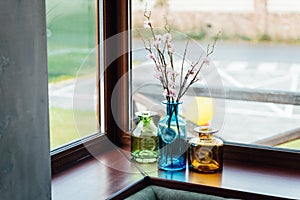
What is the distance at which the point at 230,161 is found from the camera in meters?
2.26

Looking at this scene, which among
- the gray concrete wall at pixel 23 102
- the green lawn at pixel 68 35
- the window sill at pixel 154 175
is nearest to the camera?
the gray concrete wall at pixel 23 102

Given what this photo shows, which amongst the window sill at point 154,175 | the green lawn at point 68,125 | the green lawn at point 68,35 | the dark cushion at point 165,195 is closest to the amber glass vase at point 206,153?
the window sill at point 154,175

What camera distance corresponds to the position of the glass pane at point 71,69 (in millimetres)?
2094

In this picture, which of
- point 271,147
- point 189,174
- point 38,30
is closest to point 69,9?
point 38,30

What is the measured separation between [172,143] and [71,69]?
21.6 inches

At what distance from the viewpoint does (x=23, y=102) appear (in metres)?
1.50

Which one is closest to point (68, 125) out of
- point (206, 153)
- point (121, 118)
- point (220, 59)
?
point (121, 118)

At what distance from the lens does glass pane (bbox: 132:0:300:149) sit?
2.17m

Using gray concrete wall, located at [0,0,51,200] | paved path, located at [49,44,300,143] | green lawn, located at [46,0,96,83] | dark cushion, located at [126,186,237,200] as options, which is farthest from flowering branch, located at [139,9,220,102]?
gray concrete wall, located at [0,0,51,200]

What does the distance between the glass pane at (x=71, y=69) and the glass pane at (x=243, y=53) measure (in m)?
0.26

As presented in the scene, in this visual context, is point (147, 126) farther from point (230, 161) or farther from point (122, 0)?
point (122, 0)

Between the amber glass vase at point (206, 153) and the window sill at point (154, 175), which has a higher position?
the amber glass vase at point (206, 153)

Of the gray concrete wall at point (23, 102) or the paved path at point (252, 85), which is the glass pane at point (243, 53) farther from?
the gray concrete wall at point (23, 102)

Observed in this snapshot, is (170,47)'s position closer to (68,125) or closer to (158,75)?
(158,75)
